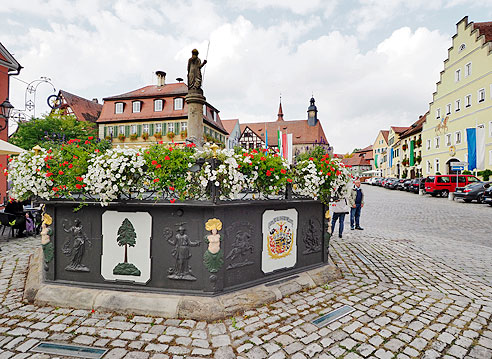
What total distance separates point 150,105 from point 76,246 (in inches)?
1441

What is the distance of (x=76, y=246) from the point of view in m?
4.42

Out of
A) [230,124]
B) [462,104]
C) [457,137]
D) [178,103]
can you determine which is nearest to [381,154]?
[230,124]

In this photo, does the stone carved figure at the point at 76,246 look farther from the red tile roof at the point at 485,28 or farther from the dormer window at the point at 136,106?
the red tile roof at the point at 485,28

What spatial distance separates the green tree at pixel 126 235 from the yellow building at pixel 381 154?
2908 inches

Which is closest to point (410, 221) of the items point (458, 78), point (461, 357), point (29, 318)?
point (461, 357)

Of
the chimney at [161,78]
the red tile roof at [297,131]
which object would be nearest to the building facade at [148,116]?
the chimney at [161,78]

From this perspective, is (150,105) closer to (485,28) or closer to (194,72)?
(194,72)

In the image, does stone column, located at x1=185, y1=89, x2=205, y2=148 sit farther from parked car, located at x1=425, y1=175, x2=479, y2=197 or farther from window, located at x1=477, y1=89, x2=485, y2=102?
window, located at x1=477, y1=89, x2=485, y2=102

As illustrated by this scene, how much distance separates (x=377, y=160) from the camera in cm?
7362

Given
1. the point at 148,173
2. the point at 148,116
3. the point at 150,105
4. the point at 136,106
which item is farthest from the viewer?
the point at 136,106

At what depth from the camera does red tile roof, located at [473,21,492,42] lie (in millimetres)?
28866

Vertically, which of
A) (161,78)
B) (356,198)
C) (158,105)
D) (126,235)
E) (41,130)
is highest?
(161,78)

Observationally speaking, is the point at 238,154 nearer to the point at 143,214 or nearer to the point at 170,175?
the point at 170,175

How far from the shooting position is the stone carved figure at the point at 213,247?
3.94 meters
